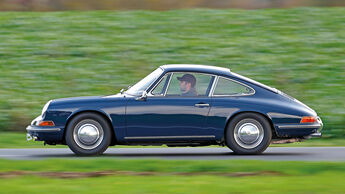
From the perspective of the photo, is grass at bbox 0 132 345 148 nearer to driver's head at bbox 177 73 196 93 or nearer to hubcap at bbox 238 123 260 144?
hubcap at bbox 238 123 260 144

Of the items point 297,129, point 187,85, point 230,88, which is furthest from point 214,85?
point 297,129

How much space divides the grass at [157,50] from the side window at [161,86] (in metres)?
5.49

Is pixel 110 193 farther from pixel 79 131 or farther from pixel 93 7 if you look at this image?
pixel 93 7

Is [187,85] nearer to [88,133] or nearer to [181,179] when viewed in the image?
[88,133]

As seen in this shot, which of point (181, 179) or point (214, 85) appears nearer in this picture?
point (181, 179)

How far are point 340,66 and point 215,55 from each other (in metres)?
3.46

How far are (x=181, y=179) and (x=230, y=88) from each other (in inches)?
128

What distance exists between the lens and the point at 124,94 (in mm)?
11578

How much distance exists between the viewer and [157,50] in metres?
21.9

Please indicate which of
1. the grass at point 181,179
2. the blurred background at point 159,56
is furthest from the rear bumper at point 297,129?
the grass at point 181,179

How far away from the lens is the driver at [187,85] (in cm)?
1143

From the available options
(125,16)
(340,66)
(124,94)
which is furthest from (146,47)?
(124,94)

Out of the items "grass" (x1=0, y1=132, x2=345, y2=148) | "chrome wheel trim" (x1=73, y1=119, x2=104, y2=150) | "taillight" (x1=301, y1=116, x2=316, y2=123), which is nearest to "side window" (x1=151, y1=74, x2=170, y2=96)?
"chrome wheel trim" (x1=73, y1=119, x2=104, y2=150)

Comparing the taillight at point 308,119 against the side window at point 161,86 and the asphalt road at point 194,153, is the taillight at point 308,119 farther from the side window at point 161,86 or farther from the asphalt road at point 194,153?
the side window at point 161,86
